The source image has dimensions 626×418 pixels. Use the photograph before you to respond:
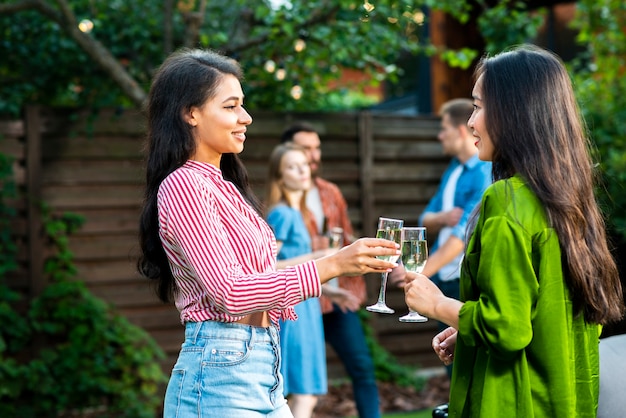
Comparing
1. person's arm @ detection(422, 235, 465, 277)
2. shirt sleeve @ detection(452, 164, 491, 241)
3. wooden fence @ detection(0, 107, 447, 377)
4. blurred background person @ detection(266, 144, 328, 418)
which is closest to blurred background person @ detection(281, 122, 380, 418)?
blurred background person @ detection(266, 144, 328, 418)

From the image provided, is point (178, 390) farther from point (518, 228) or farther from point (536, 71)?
point (536, 71)

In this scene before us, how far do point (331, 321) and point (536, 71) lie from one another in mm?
3248

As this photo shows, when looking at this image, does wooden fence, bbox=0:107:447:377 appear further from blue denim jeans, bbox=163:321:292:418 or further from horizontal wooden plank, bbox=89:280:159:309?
blue denim jeans, bbox=163:321:292:418

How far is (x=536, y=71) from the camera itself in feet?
8.14

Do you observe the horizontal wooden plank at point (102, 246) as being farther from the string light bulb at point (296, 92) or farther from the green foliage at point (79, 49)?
the string light bulb at point (296, 92)

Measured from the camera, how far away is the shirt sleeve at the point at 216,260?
2.46 m

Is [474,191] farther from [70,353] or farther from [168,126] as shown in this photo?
[70,353]

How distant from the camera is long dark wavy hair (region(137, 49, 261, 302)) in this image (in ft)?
9.07

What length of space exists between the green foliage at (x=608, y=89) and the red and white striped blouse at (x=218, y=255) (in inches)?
188

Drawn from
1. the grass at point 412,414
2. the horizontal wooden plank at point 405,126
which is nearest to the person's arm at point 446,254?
the grass at point 412,414

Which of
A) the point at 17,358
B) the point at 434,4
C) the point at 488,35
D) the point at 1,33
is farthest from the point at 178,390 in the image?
the point at 488,35

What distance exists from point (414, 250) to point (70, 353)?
4.16 m

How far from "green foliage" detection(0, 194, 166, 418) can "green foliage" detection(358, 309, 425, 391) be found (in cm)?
206

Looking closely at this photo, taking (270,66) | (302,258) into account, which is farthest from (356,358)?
(270,66)
